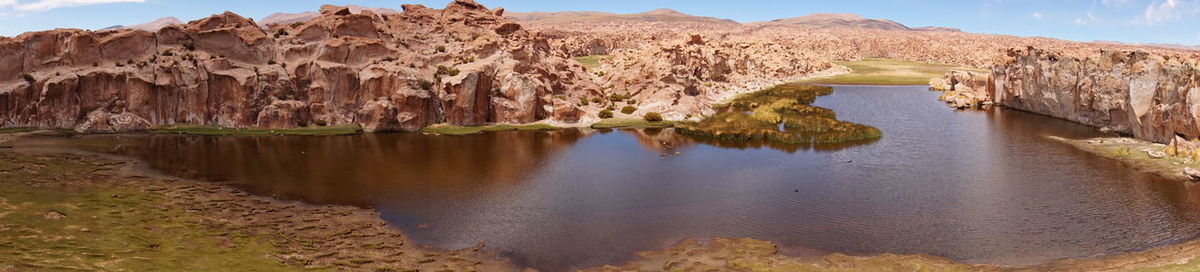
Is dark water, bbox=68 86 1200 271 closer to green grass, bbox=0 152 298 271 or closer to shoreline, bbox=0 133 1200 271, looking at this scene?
shoreline, bbox=0 133 1200 271

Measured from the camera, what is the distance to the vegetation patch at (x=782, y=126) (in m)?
59.0

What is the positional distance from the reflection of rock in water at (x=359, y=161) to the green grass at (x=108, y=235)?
7.26 meters

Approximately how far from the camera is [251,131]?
64312 mm

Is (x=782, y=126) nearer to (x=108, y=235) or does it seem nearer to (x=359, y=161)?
(x=359, y=161)

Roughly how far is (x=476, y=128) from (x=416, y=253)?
40.5 metres

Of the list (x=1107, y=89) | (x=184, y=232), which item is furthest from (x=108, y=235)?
(x=1107, y=89)

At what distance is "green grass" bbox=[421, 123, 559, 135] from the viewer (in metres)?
65.6

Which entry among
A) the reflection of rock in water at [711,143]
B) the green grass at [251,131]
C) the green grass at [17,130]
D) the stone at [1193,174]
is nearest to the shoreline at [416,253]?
the stone at [1193,174]

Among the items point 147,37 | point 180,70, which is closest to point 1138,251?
point 180,70

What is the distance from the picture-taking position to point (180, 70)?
218 feet

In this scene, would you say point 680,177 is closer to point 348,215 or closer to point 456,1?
point 348,215

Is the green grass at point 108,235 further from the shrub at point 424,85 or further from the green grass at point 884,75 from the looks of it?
the green grass at point 884,75

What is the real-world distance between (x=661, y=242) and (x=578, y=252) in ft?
12.7

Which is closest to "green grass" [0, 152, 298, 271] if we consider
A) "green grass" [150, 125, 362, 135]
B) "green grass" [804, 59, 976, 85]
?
"green grass" [150, 125, 362, 135]
